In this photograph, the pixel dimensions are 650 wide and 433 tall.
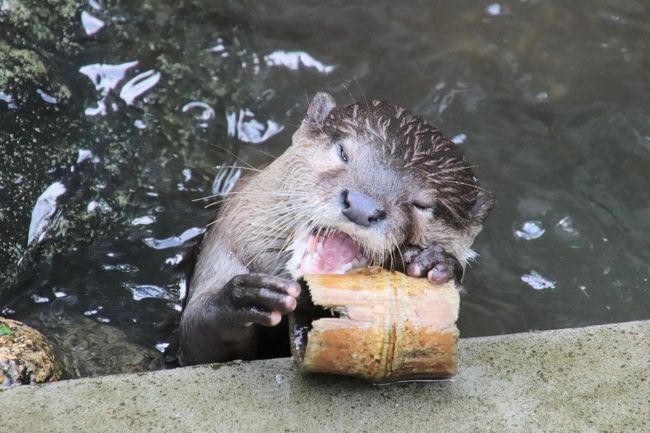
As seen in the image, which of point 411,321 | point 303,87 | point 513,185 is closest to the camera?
point 411,321

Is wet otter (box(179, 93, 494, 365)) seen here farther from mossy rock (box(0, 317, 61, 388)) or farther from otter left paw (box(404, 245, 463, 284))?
mossy rock (box(0, 317, 61, 388))

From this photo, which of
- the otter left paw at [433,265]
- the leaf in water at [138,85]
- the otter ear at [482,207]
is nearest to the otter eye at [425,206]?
the otter left paw at [433,265]

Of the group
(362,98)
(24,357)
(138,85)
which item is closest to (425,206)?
(24,357)

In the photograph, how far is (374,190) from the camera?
2.54 metres

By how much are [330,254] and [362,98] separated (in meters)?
1.94

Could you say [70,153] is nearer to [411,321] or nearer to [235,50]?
[235,50]

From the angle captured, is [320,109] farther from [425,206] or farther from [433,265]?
[433,265]

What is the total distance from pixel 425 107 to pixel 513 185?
1.84 feet

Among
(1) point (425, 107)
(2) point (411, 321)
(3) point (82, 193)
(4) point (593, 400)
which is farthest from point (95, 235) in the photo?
(4) point (593, 400)

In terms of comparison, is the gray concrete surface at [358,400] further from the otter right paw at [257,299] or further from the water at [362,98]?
the water at [362,98]

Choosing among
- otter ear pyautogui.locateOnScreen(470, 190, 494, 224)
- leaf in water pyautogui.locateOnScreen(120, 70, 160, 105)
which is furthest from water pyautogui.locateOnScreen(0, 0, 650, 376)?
otter ear pyautogui.locateOnScreen(470, 190, 494, 224)

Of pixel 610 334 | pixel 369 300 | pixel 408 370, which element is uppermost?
pixel 369 300

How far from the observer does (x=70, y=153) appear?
3879mm

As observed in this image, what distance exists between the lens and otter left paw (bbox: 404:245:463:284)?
247cm
